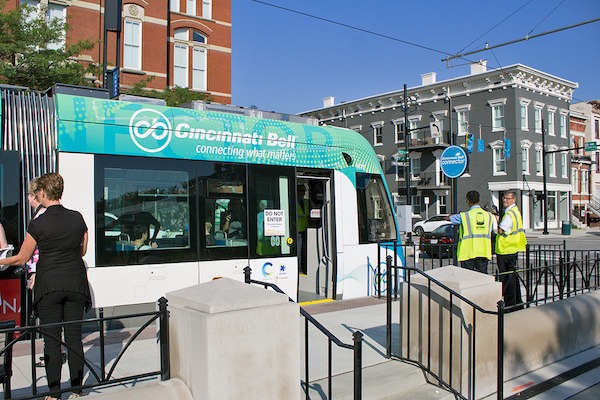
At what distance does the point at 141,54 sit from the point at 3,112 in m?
19.8

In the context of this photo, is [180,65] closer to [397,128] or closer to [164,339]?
[397,128]

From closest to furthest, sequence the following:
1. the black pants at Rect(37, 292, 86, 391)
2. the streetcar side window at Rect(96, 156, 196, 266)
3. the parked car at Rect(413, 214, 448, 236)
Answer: the black pants at Rect(37, 292, 86, 391)
the streetcar side window at Rect(96, 156, 196, 266)
the parked car at Rect(413, 214, 448, 236)

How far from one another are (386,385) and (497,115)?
1531 inches

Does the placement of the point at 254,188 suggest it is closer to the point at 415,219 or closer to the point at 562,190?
the point at 415,219

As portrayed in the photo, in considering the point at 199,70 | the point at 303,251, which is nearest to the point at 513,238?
the point at 303,251

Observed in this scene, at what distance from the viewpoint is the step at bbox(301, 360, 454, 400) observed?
484cm

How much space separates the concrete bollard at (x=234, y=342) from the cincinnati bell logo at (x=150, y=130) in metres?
3.69

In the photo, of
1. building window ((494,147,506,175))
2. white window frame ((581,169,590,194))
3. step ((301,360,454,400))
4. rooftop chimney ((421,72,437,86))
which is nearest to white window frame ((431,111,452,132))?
rooftop chimney ((421,72,437,86))

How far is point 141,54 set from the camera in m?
24.4

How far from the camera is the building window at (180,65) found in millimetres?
26172

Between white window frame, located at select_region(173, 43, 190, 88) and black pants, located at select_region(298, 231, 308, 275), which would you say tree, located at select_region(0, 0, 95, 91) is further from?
white window frame, located at select_region(173, 43, 190, 88)

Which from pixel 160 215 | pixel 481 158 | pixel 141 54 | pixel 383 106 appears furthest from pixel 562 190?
pixel 160 215

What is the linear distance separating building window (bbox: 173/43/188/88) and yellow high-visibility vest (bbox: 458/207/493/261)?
2123cm

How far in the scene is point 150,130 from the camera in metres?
6.92
